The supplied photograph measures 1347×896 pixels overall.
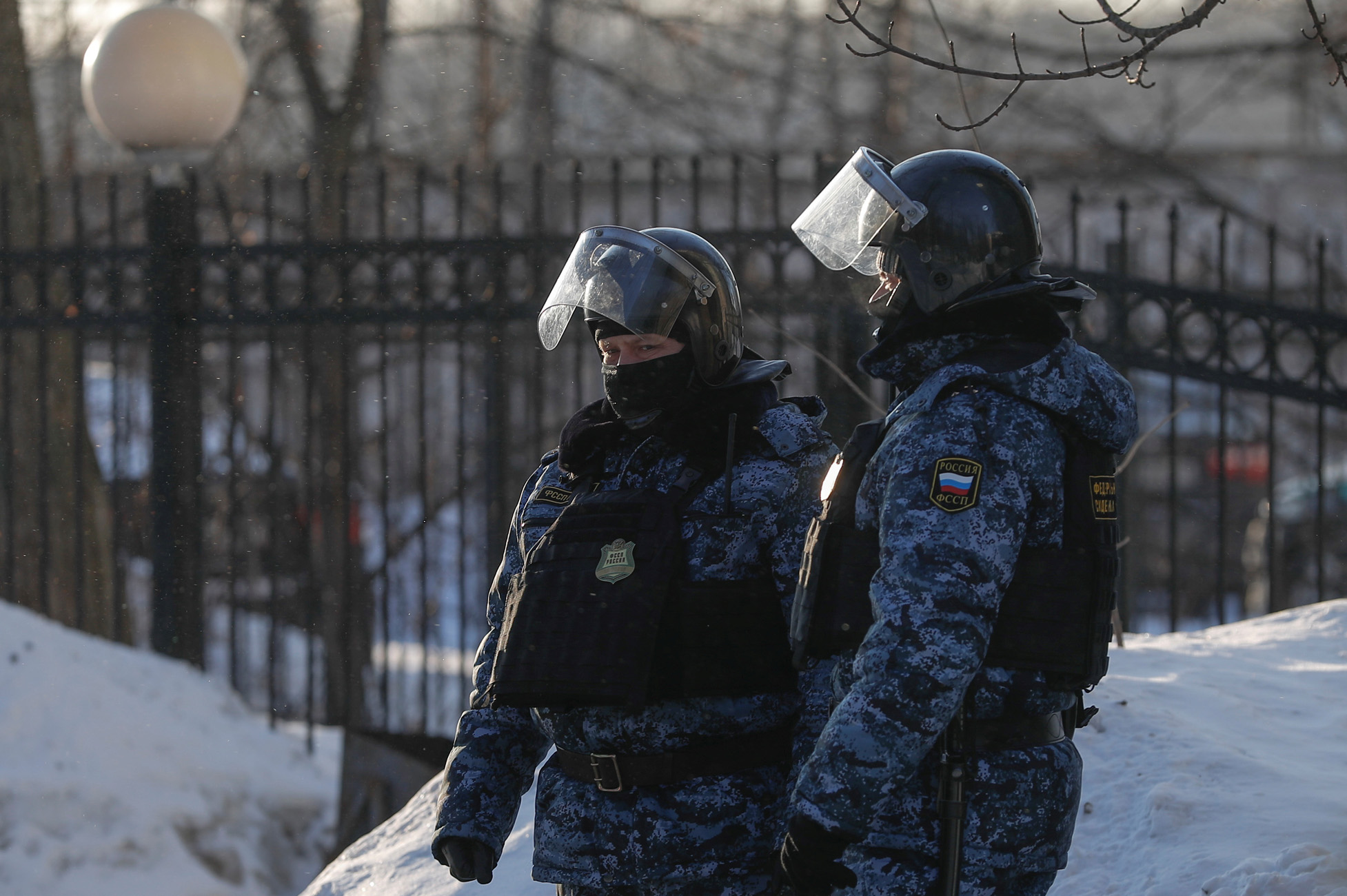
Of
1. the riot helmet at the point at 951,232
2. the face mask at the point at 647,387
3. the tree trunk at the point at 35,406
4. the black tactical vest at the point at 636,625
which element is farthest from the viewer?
the tree trunk at the point at 35,406

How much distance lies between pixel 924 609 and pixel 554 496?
0.96m

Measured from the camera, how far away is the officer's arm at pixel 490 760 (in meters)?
2.46

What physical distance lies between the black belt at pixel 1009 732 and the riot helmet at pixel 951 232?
0.64m

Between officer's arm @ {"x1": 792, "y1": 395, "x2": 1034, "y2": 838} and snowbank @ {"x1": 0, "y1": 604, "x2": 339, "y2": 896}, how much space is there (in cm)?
464

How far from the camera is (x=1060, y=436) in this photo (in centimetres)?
199

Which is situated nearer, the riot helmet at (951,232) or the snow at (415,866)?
the riot helmet at (951,232)

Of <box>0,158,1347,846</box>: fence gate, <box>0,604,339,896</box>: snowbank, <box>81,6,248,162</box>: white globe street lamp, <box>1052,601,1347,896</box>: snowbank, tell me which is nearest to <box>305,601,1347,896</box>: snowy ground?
<box>1052,601,1347,896</box>: snowbank

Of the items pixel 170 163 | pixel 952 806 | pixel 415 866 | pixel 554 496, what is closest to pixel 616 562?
pixel 554 496

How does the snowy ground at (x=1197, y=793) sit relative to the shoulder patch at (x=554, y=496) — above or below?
below

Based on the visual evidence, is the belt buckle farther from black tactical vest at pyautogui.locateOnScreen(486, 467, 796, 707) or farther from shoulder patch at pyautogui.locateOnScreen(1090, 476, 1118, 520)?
shoulder patch at pyautogui.locateOnScreen(1090, 476, 1118, 520)

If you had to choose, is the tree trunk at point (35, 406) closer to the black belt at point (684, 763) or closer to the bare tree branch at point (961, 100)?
the bare tree branch at point (961, 100)

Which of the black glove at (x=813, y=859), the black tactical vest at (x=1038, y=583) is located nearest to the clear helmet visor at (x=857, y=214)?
the black tactical vest at (x=1038, y=583)

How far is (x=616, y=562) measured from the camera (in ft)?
7.73

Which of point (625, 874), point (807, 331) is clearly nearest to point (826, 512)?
point (625, 874)
